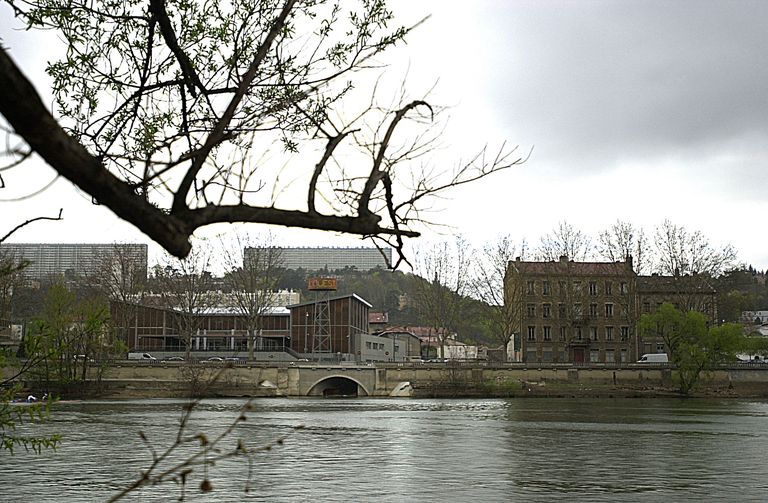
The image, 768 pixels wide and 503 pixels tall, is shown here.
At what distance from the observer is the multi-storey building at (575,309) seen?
8225cm

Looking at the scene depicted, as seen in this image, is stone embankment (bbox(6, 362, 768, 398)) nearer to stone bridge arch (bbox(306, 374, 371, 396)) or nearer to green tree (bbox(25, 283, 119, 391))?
stone bridge arch (bbox(306, 374, 371, 396))

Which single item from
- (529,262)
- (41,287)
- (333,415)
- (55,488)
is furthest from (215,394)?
(55,488)

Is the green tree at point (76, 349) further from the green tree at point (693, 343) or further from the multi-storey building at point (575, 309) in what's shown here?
the green tree at point (693, 343)

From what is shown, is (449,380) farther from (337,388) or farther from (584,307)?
(584,307)

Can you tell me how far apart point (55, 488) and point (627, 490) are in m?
12.6

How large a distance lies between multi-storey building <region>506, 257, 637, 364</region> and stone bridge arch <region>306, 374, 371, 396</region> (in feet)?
56.4

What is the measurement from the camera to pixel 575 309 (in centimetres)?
8381

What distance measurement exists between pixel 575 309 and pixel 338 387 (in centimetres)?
2435

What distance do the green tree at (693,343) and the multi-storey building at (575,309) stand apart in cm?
1328

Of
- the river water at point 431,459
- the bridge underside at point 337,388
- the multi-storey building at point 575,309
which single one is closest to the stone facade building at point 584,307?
the multi-storey building at point 575,309

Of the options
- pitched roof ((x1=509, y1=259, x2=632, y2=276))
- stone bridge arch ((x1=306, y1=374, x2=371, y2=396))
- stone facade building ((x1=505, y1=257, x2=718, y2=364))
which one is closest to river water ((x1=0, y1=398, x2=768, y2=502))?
stone bridge arch ((x1=306, y1=374, x2=371, y2=396))

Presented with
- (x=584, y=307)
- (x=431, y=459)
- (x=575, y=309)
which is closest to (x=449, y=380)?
(x=575, y=309)

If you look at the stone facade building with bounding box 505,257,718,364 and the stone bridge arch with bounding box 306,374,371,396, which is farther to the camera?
the stone facade building with bounding box 505,257,718,364

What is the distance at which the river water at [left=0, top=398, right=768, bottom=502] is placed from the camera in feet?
62.8
